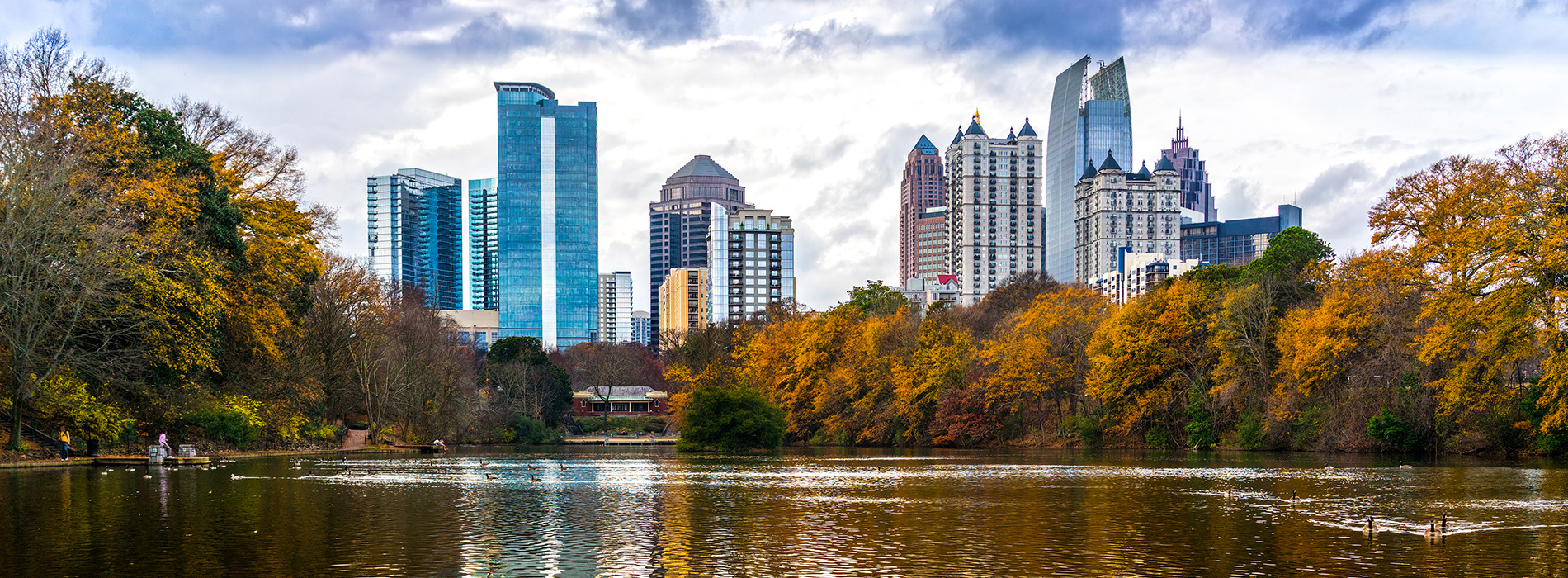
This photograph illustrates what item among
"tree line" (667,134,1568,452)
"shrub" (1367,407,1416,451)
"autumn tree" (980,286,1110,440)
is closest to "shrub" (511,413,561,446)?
"tree line" (667,134,1568,452)

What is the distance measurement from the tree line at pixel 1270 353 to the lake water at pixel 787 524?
9247 millimetres

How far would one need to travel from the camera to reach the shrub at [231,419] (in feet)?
170

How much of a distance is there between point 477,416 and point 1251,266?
186 feet

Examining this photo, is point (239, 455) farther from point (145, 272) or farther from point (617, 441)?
point (617, 441)

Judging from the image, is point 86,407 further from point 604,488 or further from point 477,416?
point 477,416

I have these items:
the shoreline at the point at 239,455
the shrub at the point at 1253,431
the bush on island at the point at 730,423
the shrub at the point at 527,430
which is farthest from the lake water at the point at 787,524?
the shrub at the point at 527,430

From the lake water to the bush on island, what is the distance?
102 ft

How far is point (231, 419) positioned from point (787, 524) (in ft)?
133

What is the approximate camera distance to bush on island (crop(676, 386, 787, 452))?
71625 mm

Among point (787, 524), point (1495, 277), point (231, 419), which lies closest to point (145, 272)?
point (231, 419)

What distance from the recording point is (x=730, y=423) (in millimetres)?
71688

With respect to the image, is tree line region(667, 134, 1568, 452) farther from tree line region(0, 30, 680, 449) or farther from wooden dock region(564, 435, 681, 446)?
tree line region(0, 30, 680, 449)

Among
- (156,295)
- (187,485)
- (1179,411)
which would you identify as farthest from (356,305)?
(1179,411)

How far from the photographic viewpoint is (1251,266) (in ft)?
232
